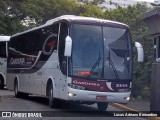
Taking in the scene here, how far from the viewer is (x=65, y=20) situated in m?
15.0

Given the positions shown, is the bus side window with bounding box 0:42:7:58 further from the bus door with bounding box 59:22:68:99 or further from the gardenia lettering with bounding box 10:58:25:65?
the bus door with bounding box 59:22:68:99

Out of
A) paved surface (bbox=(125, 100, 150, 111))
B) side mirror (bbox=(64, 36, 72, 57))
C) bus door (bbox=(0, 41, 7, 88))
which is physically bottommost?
paved surface (bbox=(125, 100, 150, 111))

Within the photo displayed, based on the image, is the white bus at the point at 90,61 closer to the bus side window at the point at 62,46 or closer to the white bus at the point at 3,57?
the bus side window at the point at 62,46

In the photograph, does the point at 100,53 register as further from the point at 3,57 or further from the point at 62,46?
the point at 3,57

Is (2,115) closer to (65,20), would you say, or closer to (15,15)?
(65,20)

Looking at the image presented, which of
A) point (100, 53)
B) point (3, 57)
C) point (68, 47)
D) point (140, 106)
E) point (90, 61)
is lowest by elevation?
point (140, 106)

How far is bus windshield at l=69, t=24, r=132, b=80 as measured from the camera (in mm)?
14367

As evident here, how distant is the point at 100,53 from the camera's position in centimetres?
1458

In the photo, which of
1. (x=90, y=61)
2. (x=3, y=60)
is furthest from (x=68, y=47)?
(x=3, y=60)

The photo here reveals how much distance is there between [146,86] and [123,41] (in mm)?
7207

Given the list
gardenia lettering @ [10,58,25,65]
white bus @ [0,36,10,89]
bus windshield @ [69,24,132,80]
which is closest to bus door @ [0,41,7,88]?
white bus @ [0,36,10,89]

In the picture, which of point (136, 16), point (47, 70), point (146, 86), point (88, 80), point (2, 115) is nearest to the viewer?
point (2, 115)

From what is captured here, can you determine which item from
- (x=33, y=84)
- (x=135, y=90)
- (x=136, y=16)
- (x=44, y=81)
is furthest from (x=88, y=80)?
(x=136, y=16)

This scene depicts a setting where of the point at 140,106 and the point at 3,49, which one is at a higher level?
the point at 3,49
